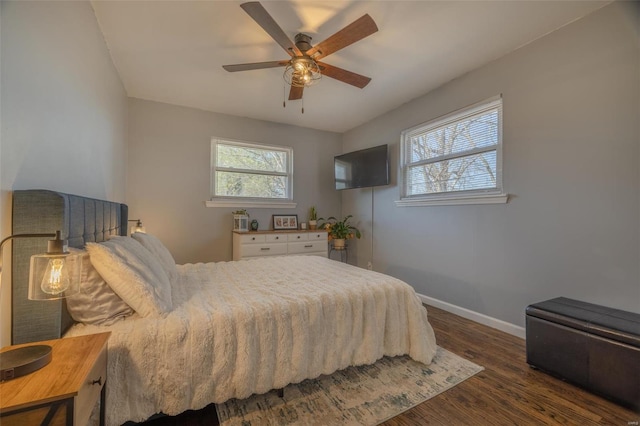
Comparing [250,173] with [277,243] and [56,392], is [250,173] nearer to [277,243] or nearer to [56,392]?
[277,243]

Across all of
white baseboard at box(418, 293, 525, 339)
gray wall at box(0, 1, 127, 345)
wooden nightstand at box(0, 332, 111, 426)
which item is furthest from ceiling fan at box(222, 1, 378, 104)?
white baseboard at box(418, 293, 525, 339)

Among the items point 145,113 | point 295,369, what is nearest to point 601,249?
point 295,369

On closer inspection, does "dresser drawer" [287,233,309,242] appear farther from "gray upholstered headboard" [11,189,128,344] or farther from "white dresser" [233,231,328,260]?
"gray upholstered headboard" [11,189,128,344]

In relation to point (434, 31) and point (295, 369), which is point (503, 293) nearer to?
point (295, 369)

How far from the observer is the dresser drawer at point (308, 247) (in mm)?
4070

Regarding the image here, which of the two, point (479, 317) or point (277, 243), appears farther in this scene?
point (277, 243)

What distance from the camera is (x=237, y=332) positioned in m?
1.41

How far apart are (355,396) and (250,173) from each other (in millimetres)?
3456

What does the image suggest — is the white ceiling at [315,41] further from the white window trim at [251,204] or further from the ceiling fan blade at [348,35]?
the white window trim at [251,204]

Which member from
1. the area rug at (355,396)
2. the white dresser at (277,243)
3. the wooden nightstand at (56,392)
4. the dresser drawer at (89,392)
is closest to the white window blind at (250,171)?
the white dresser at (277,243)

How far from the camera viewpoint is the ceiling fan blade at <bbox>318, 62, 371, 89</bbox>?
2.31 metres

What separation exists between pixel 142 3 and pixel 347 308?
8.68 feet

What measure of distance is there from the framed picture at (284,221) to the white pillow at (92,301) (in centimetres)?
304

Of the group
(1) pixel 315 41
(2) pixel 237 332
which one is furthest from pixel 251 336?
(1) pixel 315 41
